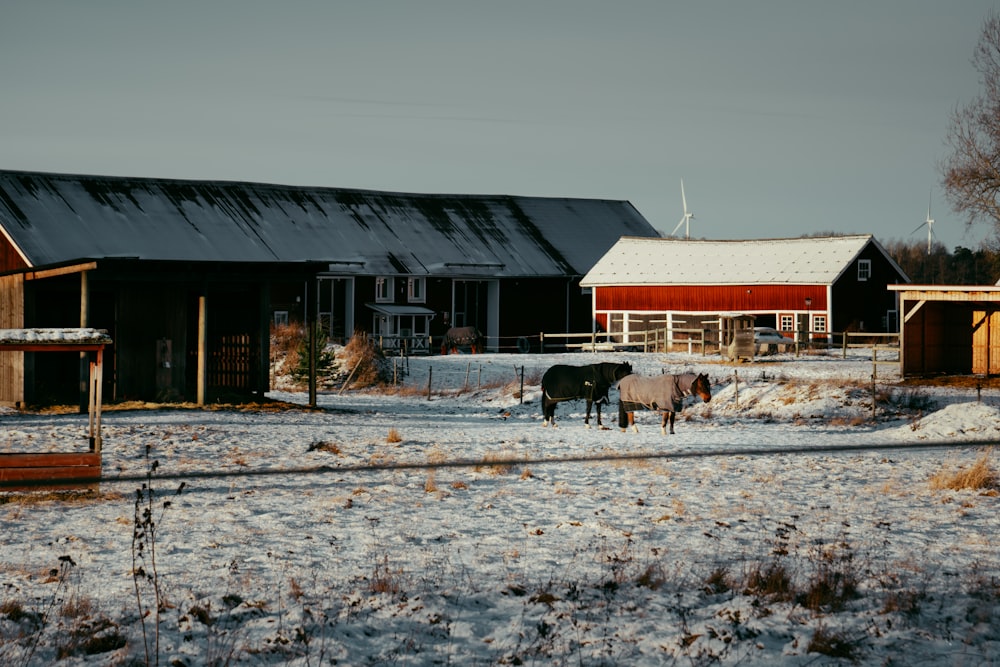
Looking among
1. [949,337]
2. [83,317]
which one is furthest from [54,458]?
[949,337]

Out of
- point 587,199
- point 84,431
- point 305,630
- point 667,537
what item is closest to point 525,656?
point 305,630

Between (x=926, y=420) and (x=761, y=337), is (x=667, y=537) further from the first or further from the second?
(x=761, y=337)

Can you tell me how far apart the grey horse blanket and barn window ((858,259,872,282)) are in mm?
38857

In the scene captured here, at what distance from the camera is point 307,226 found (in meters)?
63.4

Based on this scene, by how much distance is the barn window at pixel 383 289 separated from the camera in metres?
63.1

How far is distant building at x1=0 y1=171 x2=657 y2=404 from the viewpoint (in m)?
32.4

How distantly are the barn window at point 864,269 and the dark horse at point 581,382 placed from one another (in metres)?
37.3

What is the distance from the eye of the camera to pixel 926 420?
2538cm

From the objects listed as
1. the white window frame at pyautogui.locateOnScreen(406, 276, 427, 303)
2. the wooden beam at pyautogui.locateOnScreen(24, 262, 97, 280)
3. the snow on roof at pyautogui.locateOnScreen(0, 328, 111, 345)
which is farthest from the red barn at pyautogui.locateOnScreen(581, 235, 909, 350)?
the snow on roof at pyautogui.locateOnScreen(0, 328, 111, 345)

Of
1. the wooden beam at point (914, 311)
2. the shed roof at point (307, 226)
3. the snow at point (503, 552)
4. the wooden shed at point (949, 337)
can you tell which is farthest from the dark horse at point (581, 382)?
the shed roof at point (307, 226)

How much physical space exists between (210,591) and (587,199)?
68586mm

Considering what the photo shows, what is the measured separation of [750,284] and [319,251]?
72.5 feet

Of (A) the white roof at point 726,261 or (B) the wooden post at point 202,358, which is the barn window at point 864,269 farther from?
(B) the wooden post at point 202,358

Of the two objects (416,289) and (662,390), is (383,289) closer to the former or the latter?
(416,289)
